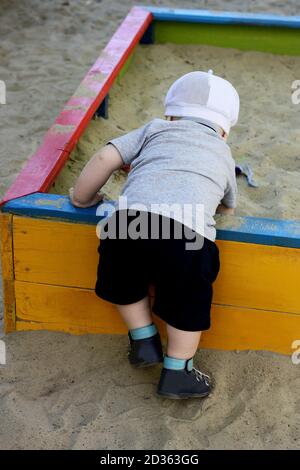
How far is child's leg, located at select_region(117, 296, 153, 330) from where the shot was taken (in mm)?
2127

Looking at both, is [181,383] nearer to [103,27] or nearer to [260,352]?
[260,352]

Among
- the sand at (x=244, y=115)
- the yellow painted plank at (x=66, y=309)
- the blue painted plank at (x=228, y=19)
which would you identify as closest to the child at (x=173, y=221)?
the yellow painted plank at (x=66, y=309)

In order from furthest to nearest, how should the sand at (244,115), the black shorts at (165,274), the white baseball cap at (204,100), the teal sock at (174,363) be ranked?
the sand at (244,115) < the white baseball cap at (204,100) < the teal sock at (174,363) < the black shorts at (165,274)

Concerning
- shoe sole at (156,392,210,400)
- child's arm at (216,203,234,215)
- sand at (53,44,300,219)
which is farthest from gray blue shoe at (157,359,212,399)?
sand at (53,44,300,219)

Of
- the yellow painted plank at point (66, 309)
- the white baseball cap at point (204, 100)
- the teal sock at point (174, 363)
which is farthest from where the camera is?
the yellow painted plank at point (66, 309)

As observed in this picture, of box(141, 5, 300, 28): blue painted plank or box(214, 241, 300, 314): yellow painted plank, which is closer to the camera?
box(214, 241, 300, 314): yellow painted plank

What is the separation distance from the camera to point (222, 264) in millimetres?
2154

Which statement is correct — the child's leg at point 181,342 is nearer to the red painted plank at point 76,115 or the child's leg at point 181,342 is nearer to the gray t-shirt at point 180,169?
the gray t-shirt at point 180,169

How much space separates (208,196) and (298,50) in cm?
237

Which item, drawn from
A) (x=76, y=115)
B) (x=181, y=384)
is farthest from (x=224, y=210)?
(x=76, y=115)

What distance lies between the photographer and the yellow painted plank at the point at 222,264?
6.97 ft

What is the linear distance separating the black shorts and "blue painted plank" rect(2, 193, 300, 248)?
0.32 ft

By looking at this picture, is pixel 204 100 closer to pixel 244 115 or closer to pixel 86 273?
pixel 86 273

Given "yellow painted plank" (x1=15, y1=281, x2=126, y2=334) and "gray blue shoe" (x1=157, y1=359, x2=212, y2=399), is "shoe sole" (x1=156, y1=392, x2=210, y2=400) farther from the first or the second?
"yellow painted plank" (x1=15, y1=281, x2=126, y2=334)
